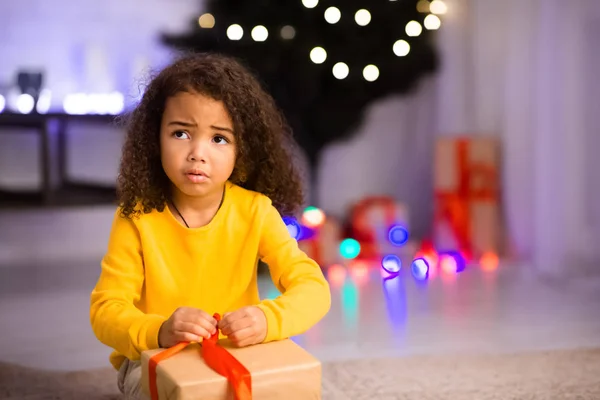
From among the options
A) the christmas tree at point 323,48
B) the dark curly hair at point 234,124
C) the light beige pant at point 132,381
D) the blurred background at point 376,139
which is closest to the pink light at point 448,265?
the blurred background at point 376,139

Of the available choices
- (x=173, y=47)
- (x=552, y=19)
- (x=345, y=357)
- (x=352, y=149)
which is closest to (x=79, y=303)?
(x=345, y=357)

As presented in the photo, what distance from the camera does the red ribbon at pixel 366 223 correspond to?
304cm

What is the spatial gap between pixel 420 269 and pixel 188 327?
1847mm

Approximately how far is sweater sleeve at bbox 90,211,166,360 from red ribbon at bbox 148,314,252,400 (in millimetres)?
83

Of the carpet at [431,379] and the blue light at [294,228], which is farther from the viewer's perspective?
the blue light at [294,228]

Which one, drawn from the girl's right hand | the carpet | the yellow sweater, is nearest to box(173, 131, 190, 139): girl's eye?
the yellow sweater

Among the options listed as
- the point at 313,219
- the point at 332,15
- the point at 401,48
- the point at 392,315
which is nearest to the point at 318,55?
the point at 332,15

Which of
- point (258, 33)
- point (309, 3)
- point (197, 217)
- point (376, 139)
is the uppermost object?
point (309, 3)

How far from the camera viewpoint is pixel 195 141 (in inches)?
46.5

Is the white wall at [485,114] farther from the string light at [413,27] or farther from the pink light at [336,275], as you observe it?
the pink light at [336,275]

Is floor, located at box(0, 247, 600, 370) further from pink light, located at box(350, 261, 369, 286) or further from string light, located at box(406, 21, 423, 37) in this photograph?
string light, located at box(406, 21, 423, 37)

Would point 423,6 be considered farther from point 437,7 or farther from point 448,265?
point 448,265

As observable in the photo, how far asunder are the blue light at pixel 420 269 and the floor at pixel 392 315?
0.11 feet

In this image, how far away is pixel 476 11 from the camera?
3.27 meters
